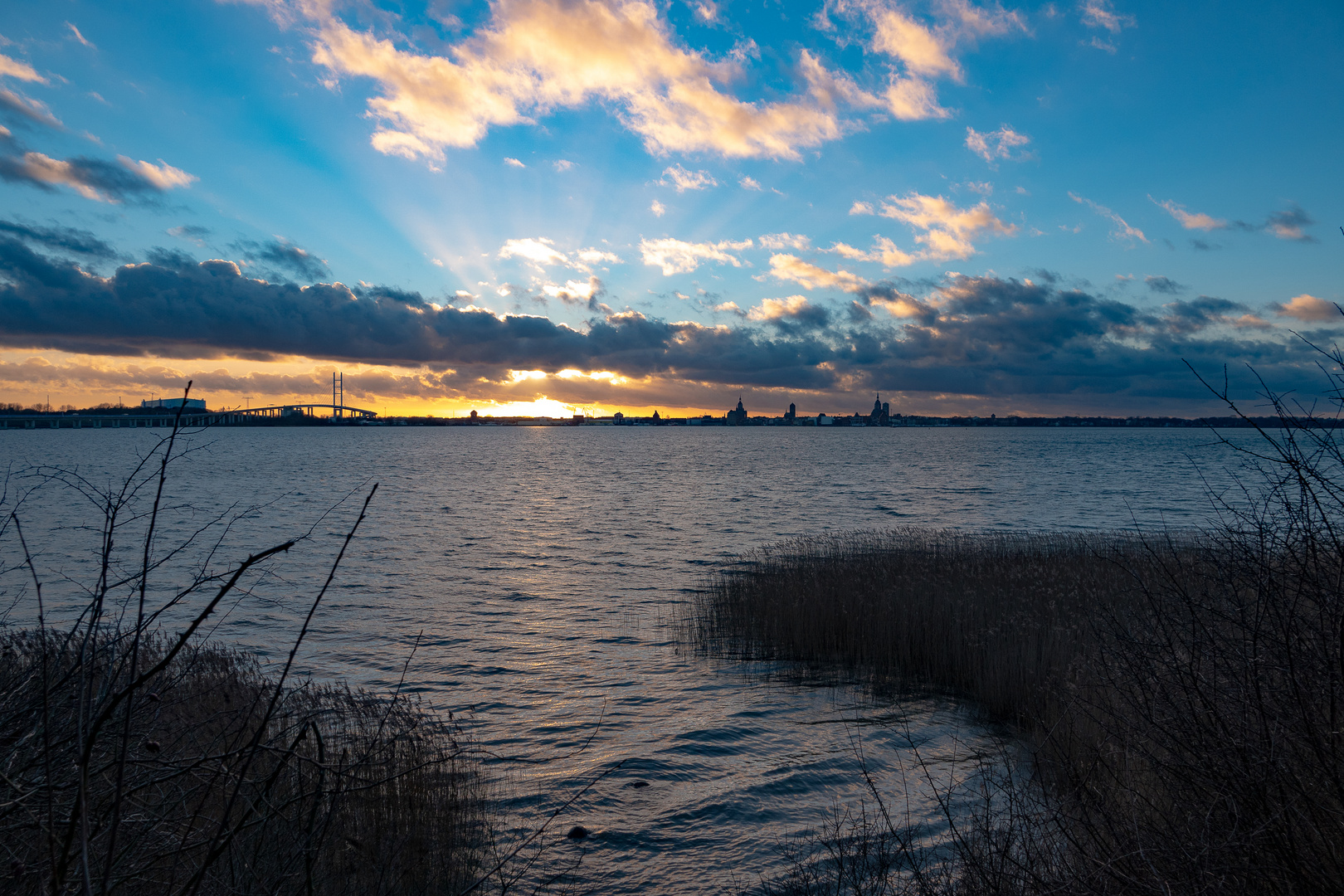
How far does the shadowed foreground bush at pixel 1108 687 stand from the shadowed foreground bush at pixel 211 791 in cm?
343

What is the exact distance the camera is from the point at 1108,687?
9.44 metres

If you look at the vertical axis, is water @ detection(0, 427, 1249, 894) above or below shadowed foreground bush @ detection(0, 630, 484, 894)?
below

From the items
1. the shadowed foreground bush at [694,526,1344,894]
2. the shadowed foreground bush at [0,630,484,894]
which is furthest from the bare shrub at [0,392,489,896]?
the shadowed foreground bush at [694,526,1344,894]

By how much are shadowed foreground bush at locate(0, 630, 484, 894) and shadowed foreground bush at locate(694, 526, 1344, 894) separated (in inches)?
135

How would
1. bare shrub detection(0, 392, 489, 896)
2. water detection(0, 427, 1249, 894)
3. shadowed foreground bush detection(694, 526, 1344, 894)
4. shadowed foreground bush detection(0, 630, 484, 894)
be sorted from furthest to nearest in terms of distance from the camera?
water detection(0, 427, 1249, 894) < shadowed foreground bush detection(694, 526, 1344, 894) < shadowed foreground bush detection(0, 630, 484, 894) < bare shrub detection(0, 392, 489, 896)

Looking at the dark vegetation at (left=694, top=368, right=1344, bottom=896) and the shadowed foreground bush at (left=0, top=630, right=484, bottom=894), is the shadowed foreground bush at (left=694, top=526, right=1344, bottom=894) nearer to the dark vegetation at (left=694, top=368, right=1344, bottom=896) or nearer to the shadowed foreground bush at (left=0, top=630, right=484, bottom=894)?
the dark vegetation at (left=694, top=368, right=1344, bottom=896)

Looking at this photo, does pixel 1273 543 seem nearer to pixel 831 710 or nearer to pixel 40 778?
pixel 40 778

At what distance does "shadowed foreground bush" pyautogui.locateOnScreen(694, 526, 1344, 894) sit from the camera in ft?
13.3

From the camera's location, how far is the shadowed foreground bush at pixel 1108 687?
4.05 meters

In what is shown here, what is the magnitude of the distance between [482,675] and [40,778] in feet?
38.2

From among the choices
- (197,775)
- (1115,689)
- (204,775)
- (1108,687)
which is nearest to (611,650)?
(1108,687)

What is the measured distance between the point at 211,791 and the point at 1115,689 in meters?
8.18

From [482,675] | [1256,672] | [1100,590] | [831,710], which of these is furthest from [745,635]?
[1256,672]

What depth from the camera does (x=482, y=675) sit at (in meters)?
15.2
